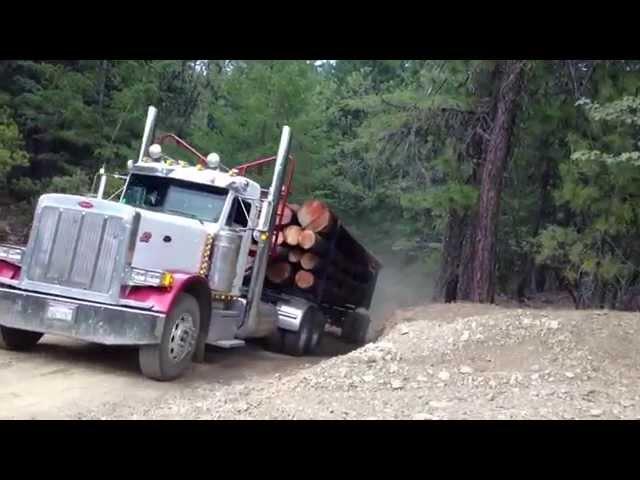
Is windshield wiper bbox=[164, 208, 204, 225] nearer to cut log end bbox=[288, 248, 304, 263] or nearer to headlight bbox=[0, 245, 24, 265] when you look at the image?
headlight bbox=[0, 245, 24, 265]

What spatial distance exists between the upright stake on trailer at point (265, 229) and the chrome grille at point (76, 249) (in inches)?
100

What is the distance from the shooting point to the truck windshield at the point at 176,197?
404 inches

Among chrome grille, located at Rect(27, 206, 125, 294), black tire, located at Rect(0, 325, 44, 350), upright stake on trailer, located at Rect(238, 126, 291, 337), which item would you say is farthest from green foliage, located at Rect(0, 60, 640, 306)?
black tire, located at Rect(0, 325, 44, 350)

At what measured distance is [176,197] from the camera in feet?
34.2

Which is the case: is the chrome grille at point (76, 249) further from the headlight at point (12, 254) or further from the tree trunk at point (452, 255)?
the tree trunk at point (452, 255)

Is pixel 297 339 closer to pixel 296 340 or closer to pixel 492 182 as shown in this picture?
pixel 296 340

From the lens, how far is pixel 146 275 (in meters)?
8.60

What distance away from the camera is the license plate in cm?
845

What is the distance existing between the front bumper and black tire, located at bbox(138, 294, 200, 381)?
8.8 inches

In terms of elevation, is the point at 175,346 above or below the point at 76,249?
below

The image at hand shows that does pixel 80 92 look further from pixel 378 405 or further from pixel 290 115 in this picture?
pixel 378 405

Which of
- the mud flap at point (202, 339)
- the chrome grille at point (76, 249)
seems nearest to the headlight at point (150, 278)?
the chrome grille at point (76, 249)

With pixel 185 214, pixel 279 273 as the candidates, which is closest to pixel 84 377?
pixel 185 214

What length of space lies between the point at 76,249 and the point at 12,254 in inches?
38.0
